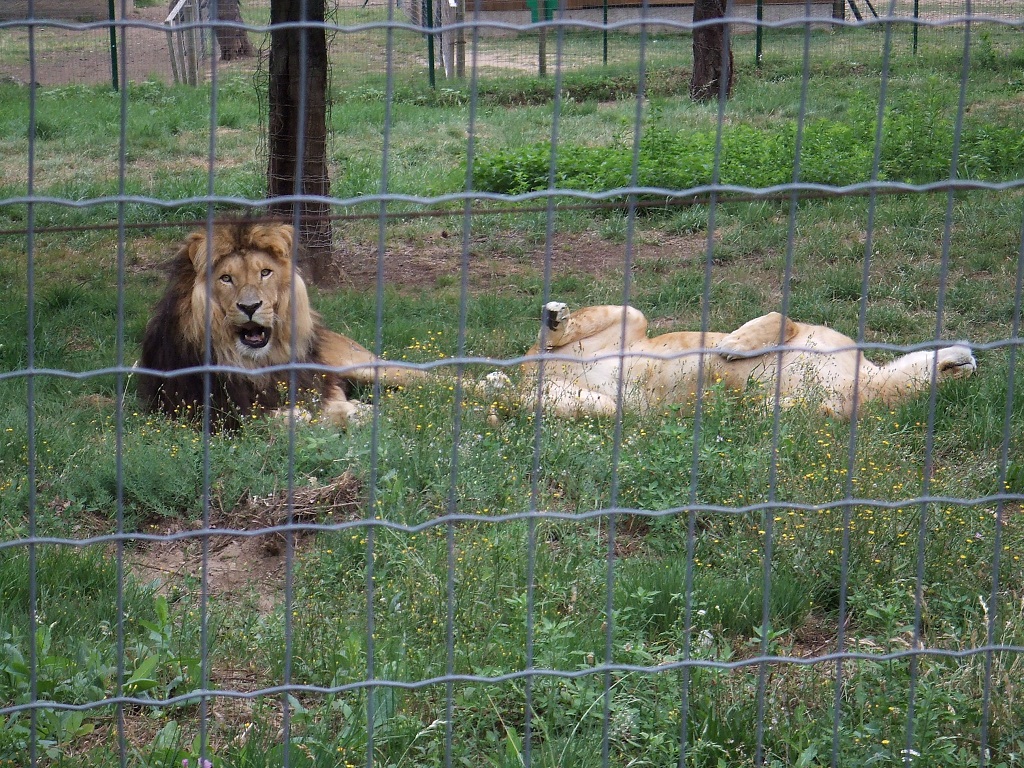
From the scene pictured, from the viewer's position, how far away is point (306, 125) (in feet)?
26.1

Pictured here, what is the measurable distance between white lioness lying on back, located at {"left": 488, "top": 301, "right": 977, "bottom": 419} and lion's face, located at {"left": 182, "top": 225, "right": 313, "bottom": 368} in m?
1.21

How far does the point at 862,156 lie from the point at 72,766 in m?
8.46

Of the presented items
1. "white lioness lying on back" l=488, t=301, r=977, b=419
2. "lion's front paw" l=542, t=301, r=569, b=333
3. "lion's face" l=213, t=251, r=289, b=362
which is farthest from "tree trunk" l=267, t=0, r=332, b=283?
"white lioness lying on back" l=488, t=301, r=977, b=419

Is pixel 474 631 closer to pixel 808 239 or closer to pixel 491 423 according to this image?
pixel 491 423

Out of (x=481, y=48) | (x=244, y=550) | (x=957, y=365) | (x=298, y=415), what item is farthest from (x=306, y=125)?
(x=481, y=48)

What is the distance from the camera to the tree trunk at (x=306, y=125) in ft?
25.3

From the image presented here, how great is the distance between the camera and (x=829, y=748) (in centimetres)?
303

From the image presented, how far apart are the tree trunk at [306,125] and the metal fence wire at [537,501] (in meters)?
0.25

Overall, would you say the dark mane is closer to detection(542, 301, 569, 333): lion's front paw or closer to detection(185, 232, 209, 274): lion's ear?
detection(185, 232, 209, 274): lion's ear

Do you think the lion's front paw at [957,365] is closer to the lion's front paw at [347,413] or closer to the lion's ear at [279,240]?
the lion's front paw at [347,413]

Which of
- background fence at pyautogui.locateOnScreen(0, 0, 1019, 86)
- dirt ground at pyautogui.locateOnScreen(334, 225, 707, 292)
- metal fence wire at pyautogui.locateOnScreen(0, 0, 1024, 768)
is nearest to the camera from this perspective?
metal fence wire at pyautogui.locateOnScreen(0, 0, 1024, 768)

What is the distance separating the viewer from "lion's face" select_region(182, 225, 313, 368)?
582 cm

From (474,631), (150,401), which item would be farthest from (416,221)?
(474,631)

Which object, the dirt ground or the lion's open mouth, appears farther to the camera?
the dirt ground
